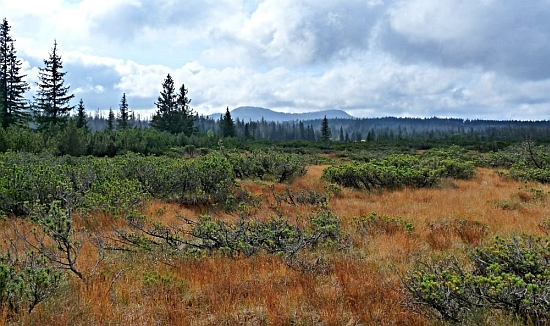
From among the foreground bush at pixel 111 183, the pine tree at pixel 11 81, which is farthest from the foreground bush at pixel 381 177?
the pine tree at pixel 11 81

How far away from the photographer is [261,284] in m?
3.91

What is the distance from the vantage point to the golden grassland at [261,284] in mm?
3193

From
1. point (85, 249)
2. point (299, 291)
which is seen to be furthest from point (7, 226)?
point (299, 291)

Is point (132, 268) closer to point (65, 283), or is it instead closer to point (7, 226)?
point (65, 283)

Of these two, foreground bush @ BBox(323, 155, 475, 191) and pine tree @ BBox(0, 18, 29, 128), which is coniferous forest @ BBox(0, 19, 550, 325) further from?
pine tree @ BBox(0, 18, 29, 128)

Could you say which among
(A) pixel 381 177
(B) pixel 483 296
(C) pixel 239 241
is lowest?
(C) pixel 239 241

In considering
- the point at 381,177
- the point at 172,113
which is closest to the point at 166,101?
the point at 172,113

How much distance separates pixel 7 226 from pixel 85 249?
8.78 feet

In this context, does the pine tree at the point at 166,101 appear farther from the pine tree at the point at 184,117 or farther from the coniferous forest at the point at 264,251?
the coniferous forest at the point at 264,251

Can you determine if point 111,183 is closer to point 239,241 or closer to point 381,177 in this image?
point 239,241

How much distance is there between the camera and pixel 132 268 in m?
4.45

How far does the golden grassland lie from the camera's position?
319cm

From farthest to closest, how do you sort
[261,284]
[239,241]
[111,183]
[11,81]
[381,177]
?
[11,81], [381,177], [111,183], [239,241], [261,284]

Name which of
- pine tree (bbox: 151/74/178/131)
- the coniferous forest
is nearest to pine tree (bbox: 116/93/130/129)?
pine tree (bbox: 151/74/178/131)
